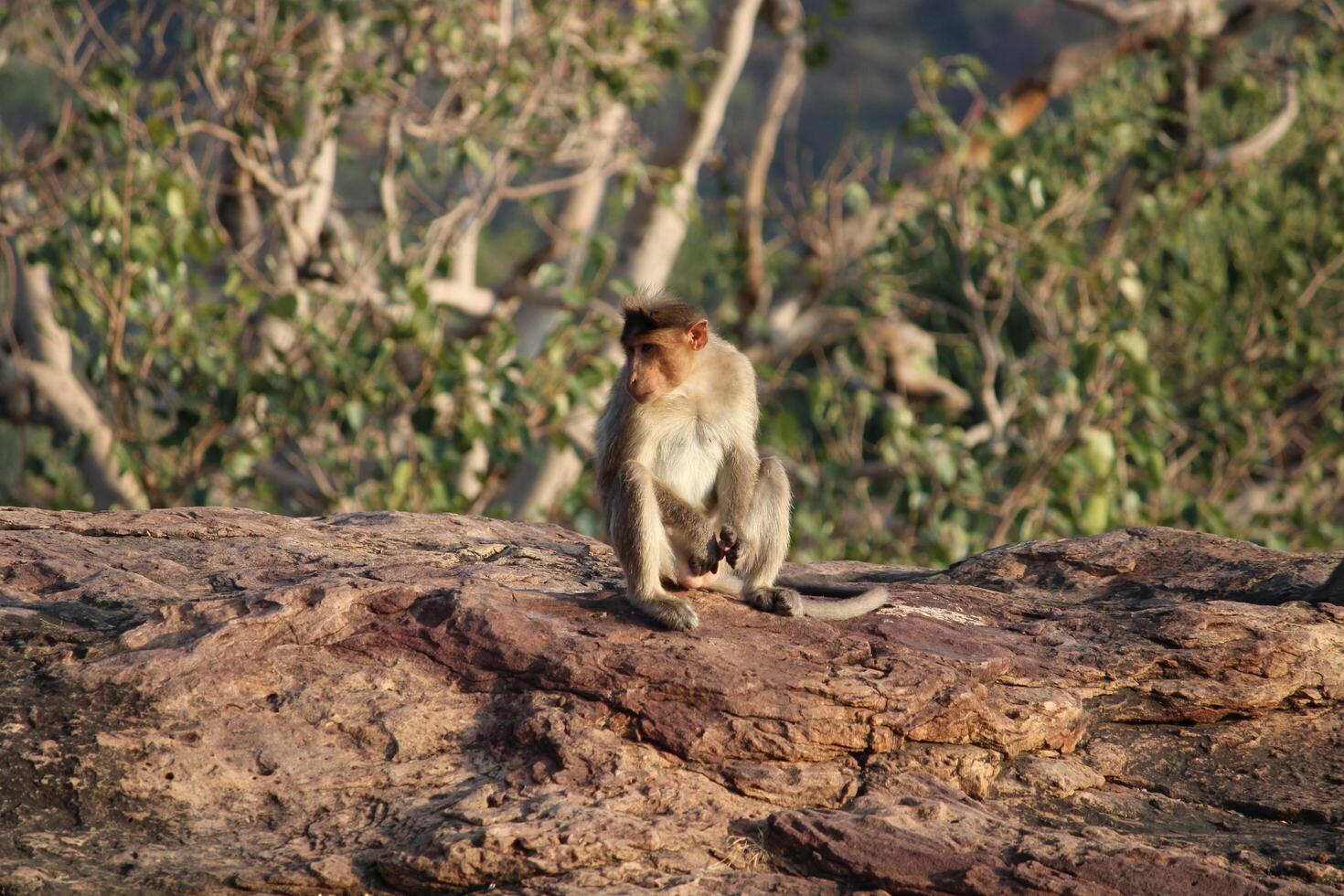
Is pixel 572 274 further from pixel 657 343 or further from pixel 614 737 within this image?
pixel 614 737

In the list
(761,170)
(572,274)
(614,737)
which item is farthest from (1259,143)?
(614,737)

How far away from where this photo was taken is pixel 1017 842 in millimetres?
3715

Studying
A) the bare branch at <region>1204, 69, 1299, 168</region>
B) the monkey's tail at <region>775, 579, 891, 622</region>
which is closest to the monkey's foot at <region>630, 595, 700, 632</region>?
the monkey's tail at <region>775, 579, 891, 622</region>

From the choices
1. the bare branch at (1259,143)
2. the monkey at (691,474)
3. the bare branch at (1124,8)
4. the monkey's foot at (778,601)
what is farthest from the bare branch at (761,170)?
the monkey's foot at (778,601)

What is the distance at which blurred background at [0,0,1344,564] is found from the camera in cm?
831

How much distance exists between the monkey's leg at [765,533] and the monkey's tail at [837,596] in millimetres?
128

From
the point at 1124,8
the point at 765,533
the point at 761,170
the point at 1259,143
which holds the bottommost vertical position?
the point at 765,533

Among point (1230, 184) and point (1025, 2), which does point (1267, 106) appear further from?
point (1025, 2)

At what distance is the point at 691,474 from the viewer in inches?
197

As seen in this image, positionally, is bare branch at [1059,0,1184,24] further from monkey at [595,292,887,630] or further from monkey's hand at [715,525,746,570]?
monkey's hand at [715,525,746,570]

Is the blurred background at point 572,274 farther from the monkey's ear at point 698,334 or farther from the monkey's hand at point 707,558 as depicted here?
the monkey's hand at point 707,558

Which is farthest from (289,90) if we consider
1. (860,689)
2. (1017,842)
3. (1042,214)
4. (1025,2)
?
(1025,2)

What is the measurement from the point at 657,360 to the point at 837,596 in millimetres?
1062

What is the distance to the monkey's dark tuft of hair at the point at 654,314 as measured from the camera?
485 cm
